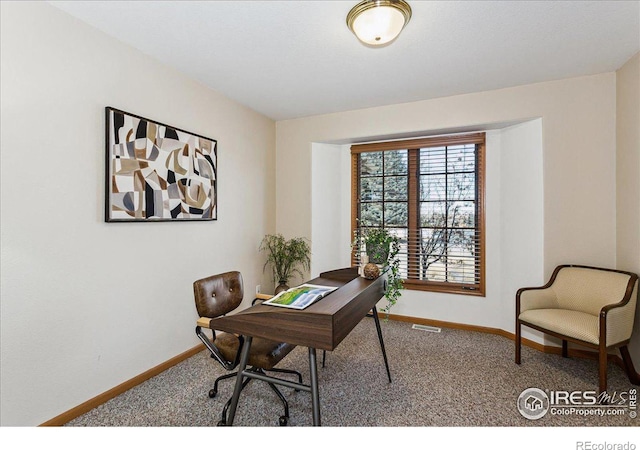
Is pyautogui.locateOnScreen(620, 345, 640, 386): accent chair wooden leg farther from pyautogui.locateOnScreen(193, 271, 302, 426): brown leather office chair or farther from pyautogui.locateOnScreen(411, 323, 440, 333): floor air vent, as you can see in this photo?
pyautogui.locateOnScreen(193, 271, 302, 426): brown leather office chair

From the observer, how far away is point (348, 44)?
2396mm

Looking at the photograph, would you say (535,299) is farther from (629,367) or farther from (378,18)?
(378,18)

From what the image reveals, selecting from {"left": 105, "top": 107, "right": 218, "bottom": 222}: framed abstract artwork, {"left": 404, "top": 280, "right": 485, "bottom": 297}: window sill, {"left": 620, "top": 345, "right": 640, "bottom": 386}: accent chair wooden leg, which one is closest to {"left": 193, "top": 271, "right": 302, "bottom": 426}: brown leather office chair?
{"left": 105, "top": 107, "right": 218, "bottom": 222}: framed abstract artwork

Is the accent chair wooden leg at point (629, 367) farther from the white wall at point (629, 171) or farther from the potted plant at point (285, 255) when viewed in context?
the potted plant at point (285, 255)

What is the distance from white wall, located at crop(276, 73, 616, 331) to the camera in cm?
287

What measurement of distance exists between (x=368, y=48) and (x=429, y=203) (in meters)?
2.14

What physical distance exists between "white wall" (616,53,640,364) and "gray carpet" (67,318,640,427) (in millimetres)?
900

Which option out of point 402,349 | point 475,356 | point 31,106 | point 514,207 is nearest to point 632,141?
point 514,207

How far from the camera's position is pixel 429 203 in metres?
3.96

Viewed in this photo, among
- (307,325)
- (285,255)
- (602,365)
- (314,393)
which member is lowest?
(602,365)

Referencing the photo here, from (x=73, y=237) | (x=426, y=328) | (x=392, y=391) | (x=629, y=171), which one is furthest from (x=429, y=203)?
(x=73, y=237)

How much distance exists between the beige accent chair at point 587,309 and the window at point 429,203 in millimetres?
828

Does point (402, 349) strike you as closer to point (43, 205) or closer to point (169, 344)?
point (169, 344)

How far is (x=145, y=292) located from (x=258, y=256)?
61.6 inches
